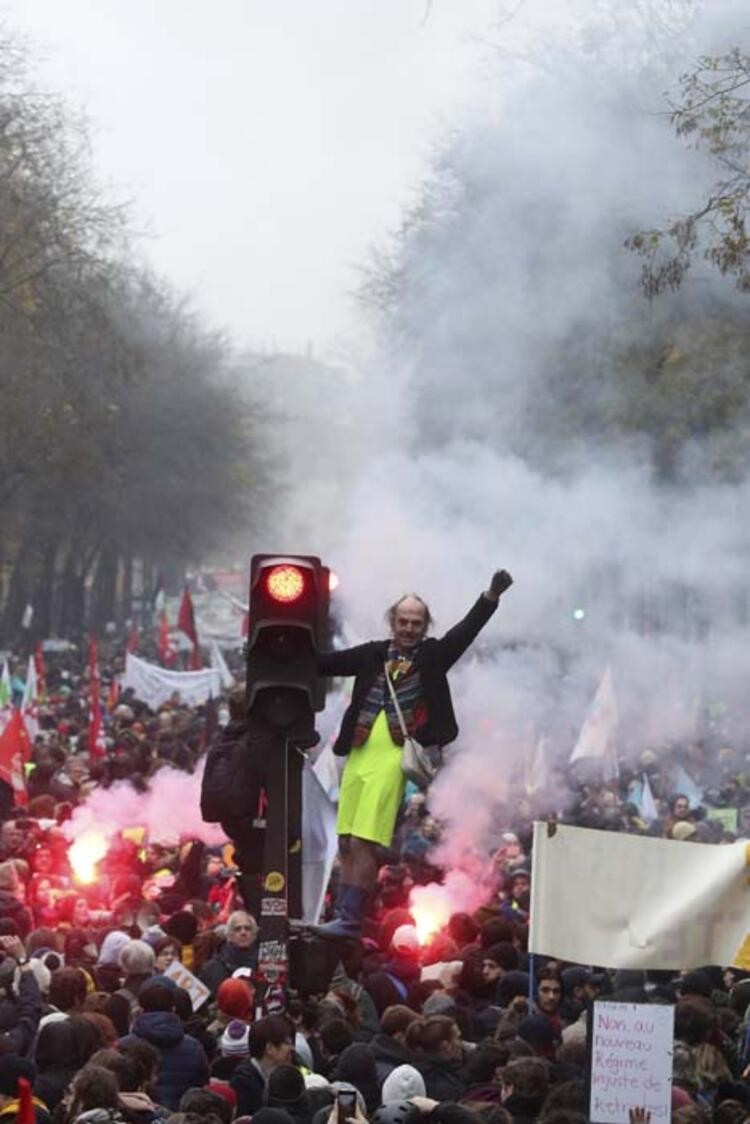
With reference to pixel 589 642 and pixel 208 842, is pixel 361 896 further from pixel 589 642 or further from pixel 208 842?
pixel 589 642

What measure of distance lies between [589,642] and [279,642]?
32.0 feet

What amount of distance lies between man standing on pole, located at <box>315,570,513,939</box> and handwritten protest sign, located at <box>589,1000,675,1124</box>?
2.21 meters

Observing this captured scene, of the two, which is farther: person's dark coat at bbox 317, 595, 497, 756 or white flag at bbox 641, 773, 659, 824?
white flag at bbox 641, 773, 659, 824

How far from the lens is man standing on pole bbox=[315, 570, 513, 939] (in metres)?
10.4

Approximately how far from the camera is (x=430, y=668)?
1038 cm

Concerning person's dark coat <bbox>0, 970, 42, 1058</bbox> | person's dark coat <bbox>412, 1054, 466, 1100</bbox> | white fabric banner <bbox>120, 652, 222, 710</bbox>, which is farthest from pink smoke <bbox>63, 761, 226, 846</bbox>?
white fabric banner <bbox>120, 652, 222, 710</bbox>

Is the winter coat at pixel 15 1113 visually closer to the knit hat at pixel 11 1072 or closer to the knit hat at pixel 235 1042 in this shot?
the knit hat at pixel 11 1072

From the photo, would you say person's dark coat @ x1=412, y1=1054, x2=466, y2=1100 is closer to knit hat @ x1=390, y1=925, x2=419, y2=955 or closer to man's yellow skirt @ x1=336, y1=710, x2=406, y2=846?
man's yellow skirt @ x1=336, y1=710, x2=406, y2=846

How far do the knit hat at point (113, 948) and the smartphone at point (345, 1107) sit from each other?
379 cm

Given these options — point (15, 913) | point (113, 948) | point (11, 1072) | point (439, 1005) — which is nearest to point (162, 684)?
point (15, 913)

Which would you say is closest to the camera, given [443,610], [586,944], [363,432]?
[586,944]

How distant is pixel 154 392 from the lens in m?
63.2

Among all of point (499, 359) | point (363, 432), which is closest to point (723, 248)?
point (499, 359)

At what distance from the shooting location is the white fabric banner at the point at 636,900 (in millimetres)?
8938
